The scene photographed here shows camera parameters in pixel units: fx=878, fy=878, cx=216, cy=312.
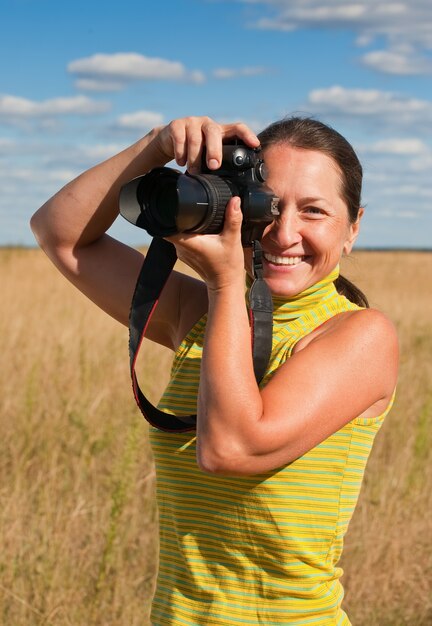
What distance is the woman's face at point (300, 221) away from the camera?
162 cm

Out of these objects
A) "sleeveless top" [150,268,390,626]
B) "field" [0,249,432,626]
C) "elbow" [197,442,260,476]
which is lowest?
"field" [0,249,432,626]

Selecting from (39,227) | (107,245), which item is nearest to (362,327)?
(107,245)

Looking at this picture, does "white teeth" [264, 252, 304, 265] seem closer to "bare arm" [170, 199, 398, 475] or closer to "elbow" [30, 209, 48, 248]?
"bare arm" [170, 199, 398, 475]

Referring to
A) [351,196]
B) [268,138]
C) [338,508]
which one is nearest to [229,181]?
[268,138]

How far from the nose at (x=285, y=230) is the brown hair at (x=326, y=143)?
14 centimetres

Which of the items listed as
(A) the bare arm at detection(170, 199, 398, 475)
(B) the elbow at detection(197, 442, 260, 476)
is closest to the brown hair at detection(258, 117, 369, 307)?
(A) the bare arm at detection(170, 199, 398, 475)

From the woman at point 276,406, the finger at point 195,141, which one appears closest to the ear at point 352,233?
the woman at point 276,406

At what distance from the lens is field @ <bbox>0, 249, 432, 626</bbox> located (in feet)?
9.18

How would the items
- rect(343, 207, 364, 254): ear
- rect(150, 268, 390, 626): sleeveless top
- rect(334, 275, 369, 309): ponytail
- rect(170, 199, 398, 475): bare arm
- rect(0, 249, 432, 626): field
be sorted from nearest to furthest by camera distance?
1. rect(170, 199, 398, 475): bare arm
2. rect(150, 268, 390, 626): sleeveless top
3. rect(343, 207, 364, 254): ear
4. rect(334, 275, 369, 309): ponytail
5. rect(0, 249, 432, 626): field

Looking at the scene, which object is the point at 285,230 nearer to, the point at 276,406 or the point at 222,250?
the point at 222,250

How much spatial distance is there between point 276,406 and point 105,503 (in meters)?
2.29

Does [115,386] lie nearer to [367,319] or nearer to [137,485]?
[137,485]

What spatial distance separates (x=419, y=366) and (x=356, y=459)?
4967 millimetres

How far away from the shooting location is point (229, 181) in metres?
1.52
